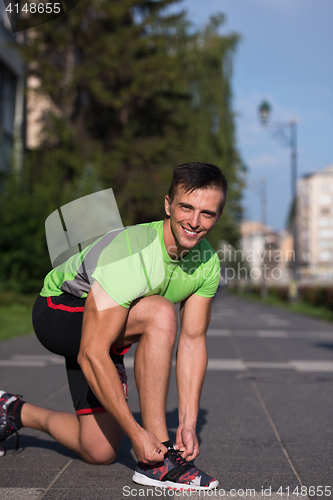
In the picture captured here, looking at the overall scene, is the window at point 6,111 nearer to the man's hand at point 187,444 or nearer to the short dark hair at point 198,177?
the short dark hair at point 198,177

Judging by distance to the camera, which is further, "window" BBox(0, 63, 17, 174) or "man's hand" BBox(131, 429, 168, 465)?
"window" BBox(0, 63, 17, 174)

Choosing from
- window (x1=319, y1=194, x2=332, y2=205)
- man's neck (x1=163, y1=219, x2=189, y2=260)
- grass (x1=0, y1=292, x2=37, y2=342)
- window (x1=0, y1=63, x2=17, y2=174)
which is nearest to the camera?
man's neck (x1=163, y1=219, x2=189, y2=260)

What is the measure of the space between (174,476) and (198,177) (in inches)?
54.5

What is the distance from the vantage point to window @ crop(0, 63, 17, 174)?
18078 millimetres

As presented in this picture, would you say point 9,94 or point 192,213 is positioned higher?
point 9,94

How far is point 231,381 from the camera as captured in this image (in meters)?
6.39

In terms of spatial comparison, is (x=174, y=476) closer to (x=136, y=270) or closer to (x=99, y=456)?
(x=99, y=456)

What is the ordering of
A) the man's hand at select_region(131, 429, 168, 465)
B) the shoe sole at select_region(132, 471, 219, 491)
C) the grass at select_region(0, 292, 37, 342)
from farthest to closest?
the grass at select_region(0, 292, 37, 342) → the shoe sole at select_region(132, 471, 219, 491) → the man's hand at select_region(131, 429, 168, 465)

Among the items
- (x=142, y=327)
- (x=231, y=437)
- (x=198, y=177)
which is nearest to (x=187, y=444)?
(x=142, y=327)

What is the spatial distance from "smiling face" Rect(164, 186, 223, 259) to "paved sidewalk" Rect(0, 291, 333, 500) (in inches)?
47.5

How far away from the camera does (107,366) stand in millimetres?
2617

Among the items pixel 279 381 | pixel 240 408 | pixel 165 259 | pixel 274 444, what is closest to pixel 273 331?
pixel 279 381

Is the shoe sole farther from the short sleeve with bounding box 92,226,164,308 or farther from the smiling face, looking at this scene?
the smiling face

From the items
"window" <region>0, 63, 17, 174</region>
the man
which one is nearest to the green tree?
"window" <region>0, 63, 17, 174</region>
